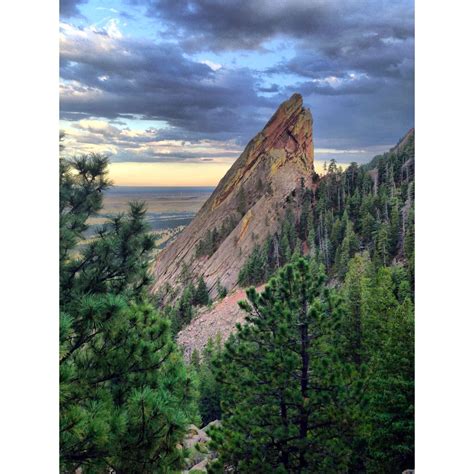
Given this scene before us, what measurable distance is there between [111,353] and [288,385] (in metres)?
1.29

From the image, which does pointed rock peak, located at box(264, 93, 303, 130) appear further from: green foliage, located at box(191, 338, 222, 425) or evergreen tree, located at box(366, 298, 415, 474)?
green foliage, located at box(191, 338, 222, 425)

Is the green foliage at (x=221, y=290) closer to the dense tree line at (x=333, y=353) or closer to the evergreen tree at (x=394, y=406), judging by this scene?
the dense tree line at (x=333, y=353)

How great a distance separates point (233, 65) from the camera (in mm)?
3836

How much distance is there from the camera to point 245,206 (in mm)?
4062

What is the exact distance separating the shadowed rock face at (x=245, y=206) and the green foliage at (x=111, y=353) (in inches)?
25.0

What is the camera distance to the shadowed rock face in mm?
3975

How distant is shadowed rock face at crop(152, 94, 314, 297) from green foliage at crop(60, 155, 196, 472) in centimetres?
64

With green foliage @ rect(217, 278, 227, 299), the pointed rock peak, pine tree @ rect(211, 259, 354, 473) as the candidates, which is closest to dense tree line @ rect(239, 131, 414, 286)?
green foliage @ rect(217, 278, 227, 299)

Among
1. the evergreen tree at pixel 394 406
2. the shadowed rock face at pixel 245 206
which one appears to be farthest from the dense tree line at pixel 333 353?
the shadowed rock face at pixel 245 206

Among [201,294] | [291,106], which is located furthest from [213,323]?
[291,106]

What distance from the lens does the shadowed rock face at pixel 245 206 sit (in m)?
3.97

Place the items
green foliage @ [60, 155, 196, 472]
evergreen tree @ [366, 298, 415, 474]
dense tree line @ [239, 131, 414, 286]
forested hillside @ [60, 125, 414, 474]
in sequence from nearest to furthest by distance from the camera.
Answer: green foliage @ [60, 155, 196, 472] < forested hillside @ [60, 125, 414, 474] < evergreen tree @ [366, 298, 415, 474] < dense tree line @ [239, 131, 414, 286]
